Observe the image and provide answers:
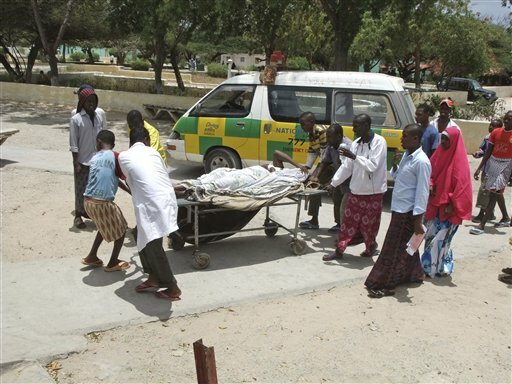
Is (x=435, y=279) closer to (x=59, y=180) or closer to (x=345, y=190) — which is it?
(x=345, y=190)

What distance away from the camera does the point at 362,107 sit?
8.09 m

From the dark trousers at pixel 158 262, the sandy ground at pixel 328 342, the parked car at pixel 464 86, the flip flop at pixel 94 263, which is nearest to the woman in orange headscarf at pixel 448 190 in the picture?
the sandy ground at pixel 328 342

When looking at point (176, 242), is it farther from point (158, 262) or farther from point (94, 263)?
point (158, 262)

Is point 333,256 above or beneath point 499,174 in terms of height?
beneath

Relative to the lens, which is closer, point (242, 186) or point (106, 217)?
point (106, 217)

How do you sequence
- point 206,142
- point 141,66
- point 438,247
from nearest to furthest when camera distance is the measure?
1. point 438,247
2. point 206,142
3. point 141,66

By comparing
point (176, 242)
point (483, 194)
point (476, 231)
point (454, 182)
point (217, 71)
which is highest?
point (217, 71)

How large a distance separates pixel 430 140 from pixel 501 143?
5.08 ft

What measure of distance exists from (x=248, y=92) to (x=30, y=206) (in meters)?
3.67

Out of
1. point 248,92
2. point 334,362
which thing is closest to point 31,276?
point 334,362

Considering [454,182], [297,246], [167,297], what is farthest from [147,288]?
[454,182]

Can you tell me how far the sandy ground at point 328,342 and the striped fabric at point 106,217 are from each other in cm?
105

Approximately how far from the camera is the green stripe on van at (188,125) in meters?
8.88

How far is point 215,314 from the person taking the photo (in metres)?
4.70
